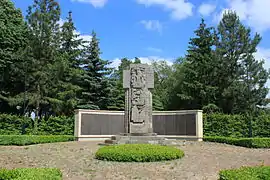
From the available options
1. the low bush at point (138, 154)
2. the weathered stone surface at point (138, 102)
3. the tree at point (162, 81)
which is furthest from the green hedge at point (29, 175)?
the tree at point (162, 81)

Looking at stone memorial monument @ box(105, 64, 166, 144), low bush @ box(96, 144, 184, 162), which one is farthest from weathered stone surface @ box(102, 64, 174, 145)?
low bush @ box(96, 144, 184, 162)

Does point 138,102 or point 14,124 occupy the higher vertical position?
point 138,102

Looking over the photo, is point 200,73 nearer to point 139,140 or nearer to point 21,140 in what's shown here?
point 139,140

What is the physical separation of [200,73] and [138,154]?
21.1 m

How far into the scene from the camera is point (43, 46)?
2584 centimetres

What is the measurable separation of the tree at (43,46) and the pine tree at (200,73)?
13028 millimetres

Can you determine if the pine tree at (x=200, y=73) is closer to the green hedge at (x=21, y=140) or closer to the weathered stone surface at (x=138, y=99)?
the weathered stone surface at (x=138, y=99)

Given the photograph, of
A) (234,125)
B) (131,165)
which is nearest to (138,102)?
(131,165)

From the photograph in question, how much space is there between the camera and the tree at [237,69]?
2672cm

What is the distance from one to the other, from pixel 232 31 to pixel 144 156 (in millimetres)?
22226

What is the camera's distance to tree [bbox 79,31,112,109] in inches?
1046

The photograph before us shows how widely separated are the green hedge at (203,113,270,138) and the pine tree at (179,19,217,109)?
9.27 m

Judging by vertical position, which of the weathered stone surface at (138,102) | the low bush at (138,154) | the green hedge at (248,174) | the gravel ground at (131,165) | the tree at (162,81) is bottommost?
the gravel ground at (131,165)

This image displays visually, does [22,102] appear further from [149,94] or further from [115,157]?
[115,157]
